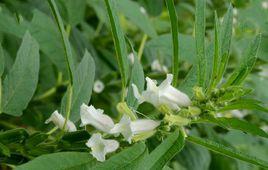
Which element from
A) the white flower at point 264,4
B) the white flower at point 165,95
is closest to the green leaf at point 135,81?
the white flower at point 165,95

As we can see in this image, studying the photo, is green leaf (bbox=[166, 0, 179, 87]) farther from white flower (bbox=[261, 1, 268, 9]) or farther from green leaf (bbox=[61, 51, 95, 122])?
white flower (bbox=[261, 1, 268, 9])

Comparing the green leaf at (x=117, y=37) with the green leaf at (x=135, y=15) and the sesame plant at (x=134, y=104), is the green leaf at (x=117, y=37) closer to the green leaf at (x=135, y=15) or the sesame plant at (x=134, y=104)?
the sesame plant at (x=134, y=104)

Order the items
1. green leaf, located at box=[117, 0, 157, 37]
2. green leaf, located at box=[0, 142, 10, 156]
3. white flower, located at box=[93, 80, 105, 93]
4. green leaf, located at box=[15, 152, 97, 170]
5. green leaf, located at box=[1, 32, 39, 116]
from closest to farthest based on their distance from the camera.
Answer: green leaf, located at box=[15, 152, 97, 170]
green leaf, located at box=[0, 142, 10, 156]
green leaf, located at box=[1, 32, 39, 116]
green leaf, located at box=[117, 0, 157, 37]
white flower, located at box=[93, 80, 105, 93]

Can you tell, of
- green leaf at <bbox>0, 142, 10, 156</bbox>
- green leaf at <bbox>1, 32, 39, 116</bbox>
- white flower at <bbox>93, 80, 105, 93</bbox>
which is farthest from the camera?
white flower at <bbox>93, 80, 105, 93</bbox>

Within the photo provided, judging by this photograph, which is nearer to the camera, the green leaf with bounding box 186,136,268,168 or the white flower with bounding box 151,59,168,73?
the green leaf with bounding box 186,136,268,168

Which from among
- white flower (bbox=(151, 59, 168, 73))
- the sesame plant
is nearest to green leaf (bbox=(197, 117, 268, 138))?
the sesame plant

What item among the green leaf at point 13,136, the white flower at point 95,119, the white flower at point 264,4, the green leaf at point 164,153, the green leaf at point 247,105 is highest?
the white flower at point 264,4

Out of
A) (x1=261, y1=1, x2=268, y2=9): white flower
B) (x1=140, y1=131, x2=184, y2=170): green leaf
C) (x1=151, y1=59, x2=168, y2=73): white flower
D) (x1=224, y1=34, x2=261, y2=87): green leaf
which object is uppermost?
(x1=261, y1=1, x2=268, y2=9): white flower
